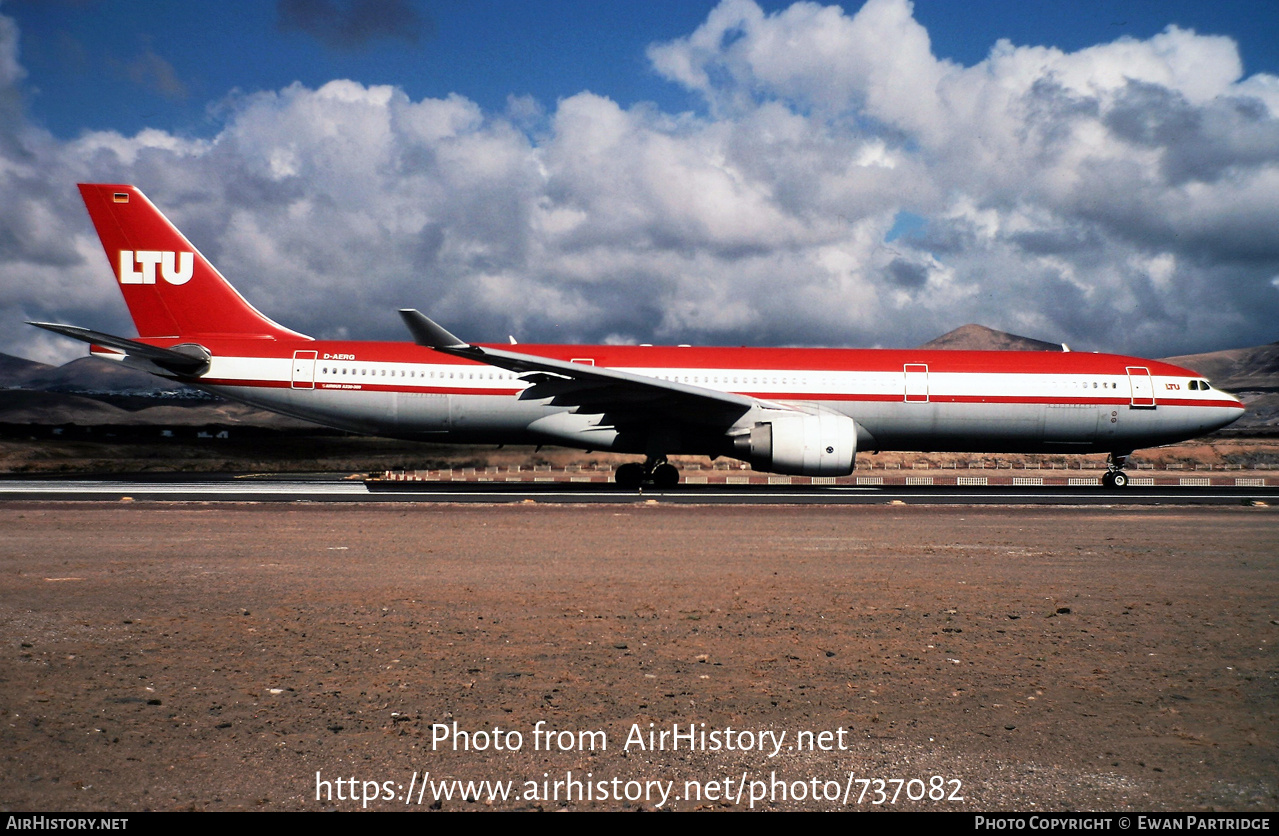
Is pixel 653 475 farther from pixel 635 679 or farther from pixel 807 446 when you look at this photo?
pixel 635 679

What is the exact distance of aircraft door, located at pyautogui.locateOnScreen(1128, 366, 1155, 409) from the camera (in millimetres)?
21344

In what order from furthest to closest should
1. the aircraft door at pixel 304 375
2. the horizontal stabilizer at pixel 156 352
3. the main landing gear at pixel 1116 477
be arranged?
the main landing gear at pixel 1116 477
the aircraft door at pixel 304 375
the horizontal stabilizer at pixel 156 352

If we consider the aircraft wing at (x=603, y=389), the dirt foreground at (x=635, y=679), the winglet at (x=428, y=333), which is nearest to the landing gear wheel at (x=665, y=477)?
the aircraft wing at (x=603, y=389)

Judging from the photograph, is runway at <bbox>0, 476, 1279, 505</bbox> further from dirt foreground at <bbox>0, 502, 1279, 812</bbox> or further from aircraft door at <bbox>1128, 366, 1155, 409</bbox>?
dirt foreground at <bbox>0, 502, 1279, 812</bbox>

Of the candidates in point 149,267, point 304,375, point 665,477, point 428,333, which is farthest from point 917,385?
point 149,267

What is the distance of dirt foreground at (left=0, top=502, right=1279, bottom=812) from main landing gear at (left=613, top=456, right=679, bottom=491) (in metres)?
10.1

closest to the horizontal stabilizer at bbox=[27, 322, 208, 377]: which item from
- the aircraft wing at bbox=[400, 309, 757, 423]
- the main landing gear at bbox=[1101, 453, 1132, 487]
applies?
the aircraft wing at bbox=[400, 309, 757, 423]

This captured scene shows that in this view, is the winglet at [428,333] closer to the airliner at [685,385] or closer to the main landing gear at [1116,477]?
the airliner at [685,385]

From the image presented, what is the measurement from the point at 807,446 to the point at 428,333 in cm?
882

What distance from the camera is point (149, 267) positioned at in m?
22.1

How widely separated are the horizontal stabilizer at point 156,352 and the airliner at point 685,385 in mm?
50


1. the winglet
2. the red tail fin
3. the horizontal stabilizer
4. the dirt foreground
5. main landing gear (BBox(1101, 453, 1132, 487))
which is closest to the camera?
the dirt foreground

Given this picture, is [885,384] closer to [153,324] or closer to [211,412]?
[153,324]

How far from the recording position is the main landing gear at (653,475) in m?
20.2
